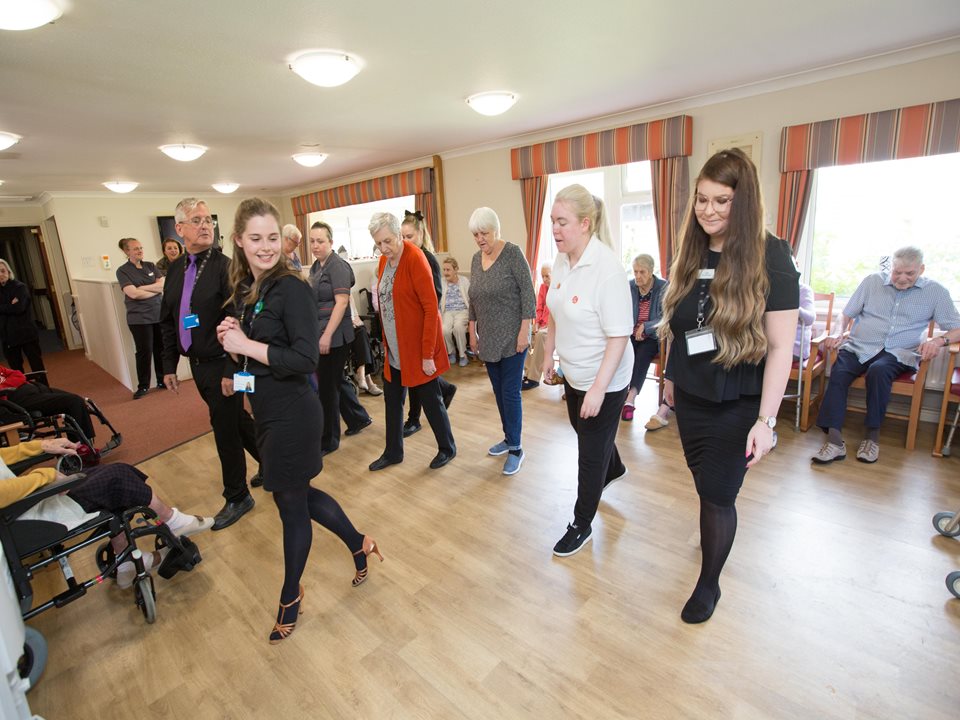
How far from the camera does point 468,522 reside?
254cm

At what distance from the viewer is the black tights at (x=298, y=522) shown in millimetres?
1724


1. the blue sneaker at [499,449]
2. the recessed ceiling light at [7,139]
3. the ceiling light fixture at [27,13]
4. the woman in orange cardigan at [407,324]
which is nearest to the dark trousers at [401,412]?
the woman in orange cardigan at [407,324]

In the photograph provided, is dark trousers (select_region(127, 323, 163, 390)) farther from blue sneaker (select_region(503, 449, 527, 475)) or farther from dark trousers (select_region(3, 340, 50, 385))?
blue sneaker (select_region(503, 449, 527, 475))

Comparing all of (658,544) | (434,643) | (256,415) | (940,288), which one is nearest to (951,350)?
(940,288)

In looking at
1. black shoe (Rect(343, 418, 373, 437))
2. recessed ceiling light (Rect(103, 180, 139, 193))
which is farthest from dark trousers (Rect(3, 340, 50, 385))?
black shoe (Rect(343, 418, 373, 437))

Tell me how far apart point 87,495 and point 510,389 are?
1.96 meters

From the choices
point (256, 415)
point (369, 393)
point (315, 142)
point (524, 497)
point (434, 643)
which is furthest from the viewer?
point (315, 142)

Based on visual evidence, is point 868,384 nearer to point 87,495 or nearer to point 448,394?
point 448,394

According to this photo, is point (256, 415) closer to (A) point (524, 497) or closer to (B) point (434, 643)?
(B) point (434, 643)

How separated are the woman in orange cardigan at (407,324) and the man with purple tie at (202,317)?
0.78m

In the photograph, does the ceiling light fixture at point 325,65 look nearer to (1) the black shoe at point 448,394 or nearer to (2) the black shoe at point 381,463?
(1) the black shoe at point 448,394

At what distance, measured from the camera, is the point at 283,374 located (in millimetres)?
1595

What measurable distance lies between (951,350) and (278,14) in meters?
4.07

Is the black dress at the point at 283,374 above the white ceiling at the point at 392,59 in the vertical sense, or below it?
below
